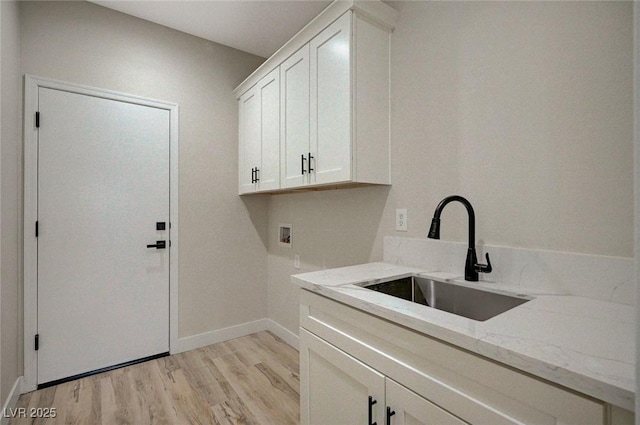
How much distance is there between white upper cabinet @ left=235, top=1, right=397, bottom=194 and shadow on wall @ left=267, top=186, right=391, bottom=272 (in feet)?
0.88

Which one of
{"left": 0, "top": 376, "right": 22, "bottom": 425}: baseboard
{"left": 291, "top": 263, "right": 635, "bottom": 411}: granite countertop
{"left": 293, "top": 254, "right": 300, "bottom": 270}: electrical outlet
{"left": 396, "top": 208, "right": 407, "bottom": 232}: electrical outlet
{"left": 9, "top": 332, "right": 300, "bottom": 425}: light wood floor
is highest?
{"left": 396, "top": 208, "right": 407, "bottom": 232}: electrical outlet

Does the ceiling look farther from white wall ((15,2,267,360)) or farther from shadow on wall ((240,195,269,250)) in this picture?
shadow on wall ((240,195,269,250))

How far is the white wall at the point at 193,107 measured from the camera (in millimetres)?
2107

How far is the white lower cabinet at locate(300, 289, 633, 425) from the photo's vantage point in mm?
649

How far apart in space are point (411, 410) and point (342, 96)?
56.1 inches

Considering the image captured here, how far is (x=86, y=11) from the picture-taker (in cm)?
218

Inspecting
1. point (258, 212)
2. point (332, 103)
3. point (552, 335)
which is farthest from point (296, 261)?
point (552, 335)

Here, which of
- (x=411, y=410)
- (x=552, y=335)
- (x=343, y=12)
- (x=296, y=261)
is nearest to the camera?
(x=552, y=335)

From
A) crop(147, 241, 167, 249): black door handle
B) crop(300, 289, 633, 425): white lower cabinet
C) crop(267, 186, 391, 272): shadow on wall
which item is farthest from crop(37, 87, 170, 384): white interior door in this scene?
crop(300, 289, 633, 425): white lower cabinet

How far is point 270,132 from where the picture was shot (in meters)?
2.33

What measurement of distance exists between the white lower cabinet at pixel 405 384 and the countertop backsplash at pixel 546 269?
23.0 inches

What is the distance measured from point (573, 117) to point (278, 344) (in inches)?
99.1

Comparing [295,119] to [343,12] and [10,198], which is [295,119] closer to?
[343,12]

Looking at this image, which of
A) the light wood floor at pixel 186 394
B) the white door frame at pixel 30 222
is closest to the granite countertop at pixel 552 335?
the light wood floor at pixel 186 394
